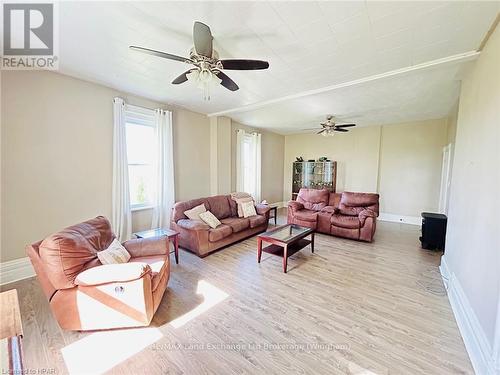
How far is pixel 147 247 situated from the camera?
254 centimetres

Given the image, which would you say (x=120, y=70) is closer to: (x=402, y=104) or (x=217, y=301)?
(x=217, y=301)

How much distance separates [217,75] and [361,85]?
7.60ft

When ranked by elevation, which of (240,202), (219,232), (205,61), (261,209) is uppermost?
(205,61)

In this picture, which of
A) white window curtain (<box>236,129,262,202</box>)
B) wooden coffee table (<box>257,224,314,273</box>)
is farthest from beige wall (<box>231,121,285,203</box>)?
wooden coffee table (<box>257,224,314,273</box>)

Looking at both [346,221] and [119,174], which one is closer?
[119,174]

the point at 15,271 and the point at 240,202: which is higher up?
the point at 240,202

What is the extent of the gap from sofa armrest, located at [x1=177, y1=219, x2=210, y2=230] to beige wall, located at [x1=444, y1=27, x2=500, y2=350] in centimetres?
319

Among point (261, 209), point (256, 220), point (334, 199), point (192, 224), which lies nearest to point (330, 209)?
point (334, 199)

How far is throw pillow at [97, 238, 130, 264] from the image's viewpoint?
6.79 ft

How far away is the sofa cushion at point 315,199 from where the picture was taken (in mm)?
5262

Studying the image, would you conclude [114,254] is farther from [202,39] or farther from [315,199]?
[315,199]

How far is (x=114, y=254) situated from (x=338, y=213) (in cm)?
434

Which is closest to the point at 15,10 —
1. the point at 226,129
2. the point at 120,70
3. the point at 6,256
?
the point at 120,70

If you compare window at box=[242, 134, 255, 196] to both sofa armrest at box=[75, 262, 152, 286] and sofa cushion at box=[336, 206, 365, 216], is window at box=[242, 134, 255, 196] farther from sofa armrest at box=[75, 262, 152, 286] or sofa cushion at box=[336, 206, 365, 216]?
sofa armrest at box=[75, 262, 152, 286]
